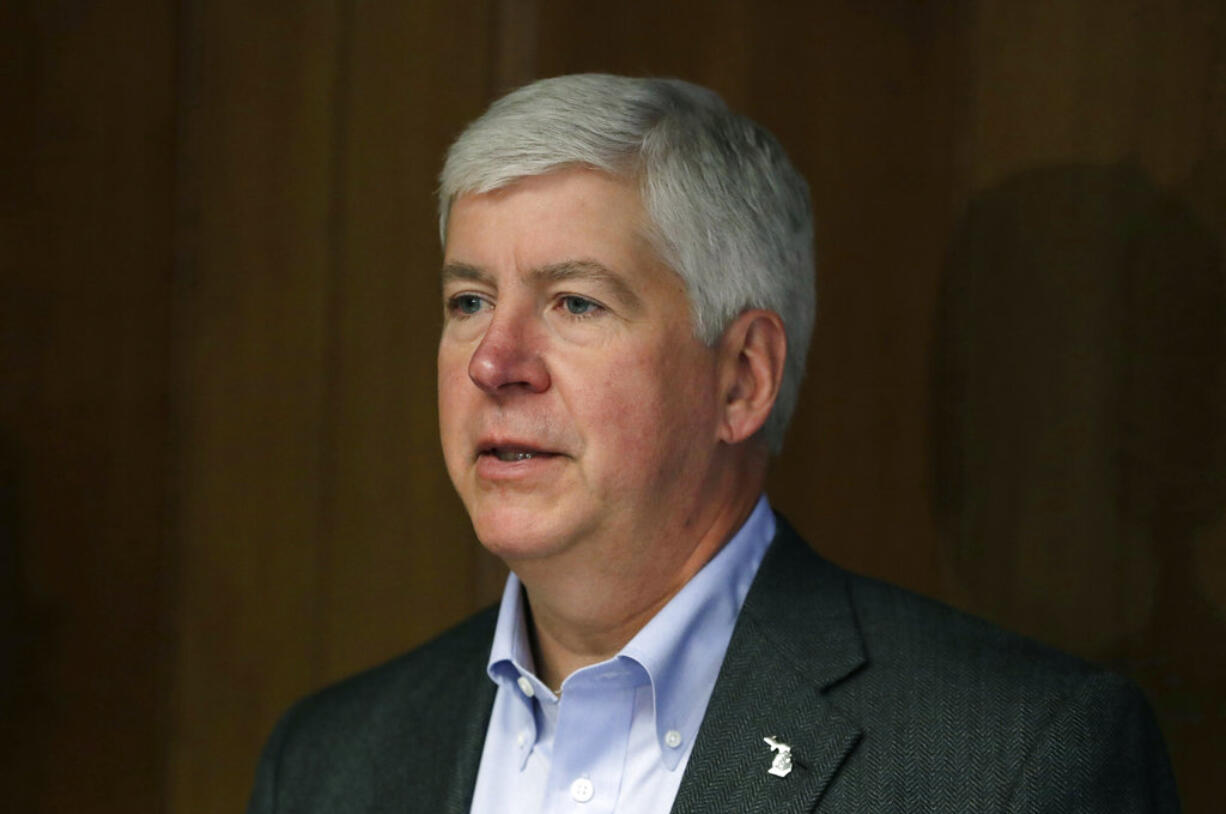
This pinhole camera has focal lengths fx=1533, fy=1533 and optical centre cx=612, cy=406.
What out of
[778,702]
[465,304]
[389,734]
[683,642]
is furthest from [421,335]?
[778,702]

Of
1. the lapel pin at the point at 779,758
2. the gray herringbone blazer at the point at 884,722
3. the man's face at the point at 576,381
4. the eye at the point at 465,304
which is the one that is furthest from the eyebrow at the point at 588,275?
the lapel pin at the point at 779,758

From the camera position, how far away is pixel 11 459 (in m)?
2.49

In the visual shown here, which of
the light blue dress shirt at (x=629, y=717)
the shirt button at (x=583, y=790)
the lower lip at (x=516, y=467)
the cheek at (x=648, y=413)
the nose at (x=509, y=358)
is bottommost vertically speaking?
the shirt button at (x=583, y=790)

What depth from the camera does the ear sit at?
2070 millimetres

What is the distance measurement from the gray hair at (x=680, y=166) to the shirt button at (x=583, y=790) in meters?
0.60

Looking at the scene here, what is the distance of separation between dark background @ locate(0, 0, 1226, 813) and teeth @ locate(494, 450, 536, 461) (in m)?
0.72

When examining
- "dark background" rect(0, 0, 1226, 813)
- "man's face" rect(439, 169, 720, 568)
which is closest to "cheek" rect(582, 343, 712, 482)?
"man's face" rect(439, 169, 720, 568)

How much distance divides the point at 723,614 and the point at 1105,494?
2.12 ft

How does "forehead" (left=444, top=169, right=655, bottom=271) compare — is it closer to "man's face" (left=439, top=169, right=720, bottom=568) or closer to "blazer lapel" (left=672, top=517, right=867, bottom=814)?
"man's face" (left=439, top=169, right=720, bottom=568)

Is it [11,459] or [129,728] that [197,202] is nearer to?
[11,459]

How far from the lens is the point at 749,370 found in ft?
6.93

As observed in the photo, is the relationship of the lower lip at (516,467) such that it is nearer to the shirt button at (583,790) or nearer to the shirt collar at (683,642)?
the shirt collar at (683,642)

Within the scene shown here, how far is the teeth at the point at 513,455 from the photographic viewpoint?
1971 millimetres

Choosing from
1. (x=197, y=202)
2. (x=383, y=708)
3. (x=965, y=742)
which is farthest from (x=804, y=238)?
(x=197, y=202)
